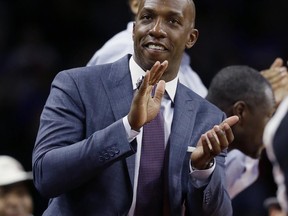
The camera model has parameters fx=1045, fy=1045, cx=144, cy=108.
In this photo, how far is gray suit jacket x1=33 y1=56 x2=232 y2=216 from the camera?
13.3ft

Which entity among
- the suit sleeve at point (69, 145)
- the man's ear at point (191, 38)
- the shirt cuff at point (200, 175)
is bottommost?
the shirt cuff at point (200, 175)

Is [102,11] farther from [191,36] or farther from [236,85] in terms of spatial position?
[191,36]

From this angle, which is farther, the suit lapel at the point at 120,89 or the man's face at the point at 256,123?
the man's face at the point at 256,123

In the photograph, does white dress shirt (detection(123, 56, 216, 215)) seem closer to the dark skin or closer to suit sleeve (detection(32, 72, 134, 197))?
the dark skin

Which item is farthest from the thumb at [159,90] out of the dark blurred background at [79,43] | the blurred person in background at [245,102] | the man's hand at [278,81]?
the dark blurred background at [79,43]

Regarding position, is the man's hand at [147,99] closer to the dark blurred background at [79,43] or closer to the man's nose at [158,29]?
the man's nose at [158,29]

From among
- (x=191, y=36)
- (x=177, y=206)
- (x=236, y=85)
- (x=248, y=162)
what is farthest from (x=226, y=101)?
(x=177, y=206)

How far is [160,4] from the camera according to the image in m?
4.41

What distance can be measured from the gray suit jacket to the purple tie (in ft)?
0.15

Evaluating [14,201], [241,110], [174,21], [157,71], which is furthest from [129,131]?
[14,201]

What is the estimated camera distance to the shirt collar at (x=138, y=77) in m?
4.40

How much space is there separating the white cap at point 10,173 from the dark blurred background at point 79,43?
1.89 m

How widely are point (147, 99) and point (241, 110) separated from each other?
1479 millimetres

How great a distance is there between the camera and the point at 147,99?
401 centimetres
